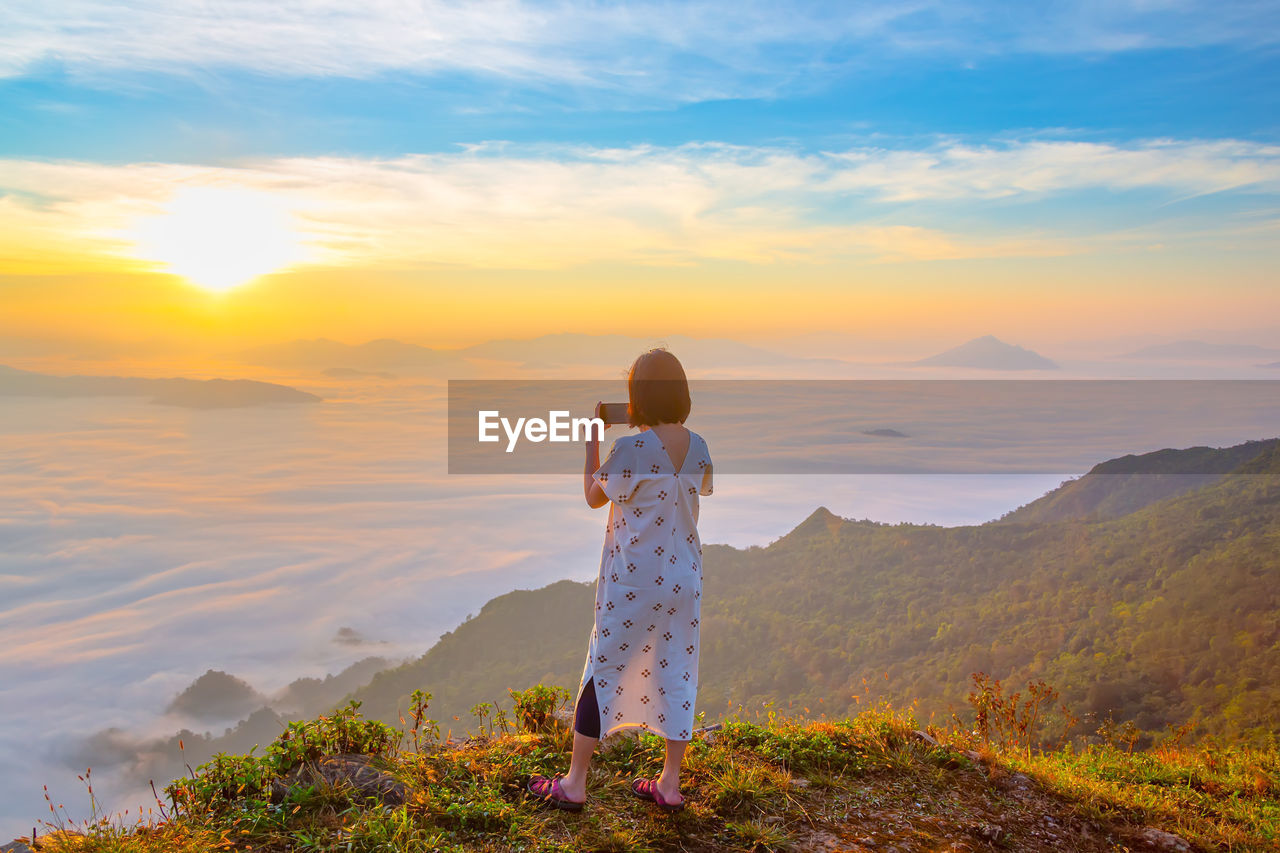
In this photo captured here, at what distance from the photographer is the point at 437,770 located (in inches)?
188

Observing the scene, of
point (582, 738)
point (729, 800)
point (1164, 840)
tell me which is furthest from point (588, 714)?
point (1164, 840)

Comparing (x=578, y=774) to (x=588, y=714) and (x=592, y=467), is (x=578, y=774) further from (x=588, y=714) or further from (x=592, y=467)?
(x=592, y=467)

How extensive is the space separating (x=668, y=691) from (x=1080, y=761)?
4.39 metres

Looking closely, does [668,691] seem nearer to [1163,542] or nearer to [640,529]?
[640,529]

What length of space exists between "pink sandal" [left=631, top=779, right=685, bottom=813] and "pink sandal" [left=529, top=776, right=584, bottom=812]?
400 mm

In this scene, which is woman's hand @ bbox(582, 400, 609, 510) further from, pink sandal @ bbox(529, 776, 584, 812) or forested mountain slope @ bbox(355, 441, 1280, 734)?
forested mountain slope @ bbox(355, 441, 1280, 734)

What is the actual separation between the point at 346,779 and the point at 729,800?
2.33m

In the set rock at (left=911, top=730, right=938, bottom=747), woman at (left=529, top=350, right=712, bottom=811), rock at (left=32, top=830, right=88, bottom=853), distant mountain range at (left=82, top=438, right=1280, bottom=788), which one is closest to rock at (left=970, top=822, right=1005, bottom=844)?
rock at (left=911, top=730, right=938, bottom=747)

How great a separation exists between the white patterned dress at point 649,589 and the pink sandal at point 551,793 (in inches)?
22.5

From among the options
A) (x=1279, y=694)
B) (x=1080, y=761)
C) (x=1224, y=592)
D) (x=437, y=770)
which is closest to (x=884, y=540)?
(x=1224, y=592)

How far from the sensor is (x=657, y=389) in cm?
402

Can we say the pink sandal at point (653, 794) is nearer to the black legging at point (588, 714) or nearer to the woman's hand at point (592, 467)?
the black legging at point (588, 714)

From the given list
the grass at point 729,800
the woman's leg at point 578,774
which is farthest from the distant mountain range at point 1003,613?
the woman's leg at point 578,774

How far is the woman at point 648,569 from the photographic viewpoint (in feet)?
13.3
